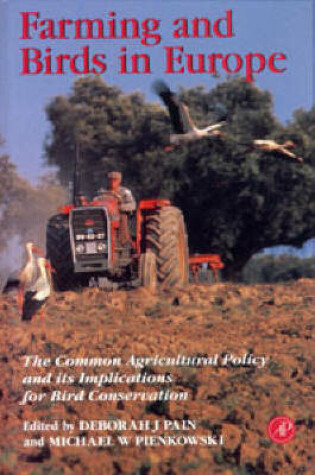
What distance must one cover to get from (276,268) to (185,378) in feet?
121

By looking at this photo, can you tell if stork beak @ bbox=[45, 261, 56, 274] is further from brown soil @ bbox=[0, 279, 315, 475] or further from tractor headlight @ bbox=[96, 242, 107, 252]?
tractor headlight @ bbox=[96, 242, 107, 252]

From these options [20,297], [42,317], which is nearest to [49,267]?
[42,317]

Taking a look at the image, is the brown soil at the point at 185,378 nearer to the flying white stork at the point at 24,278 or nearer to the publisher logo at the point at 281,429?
the publisher logo at the point at 281,429

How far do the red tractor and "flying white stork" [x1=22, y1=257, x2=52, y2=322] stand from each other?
1.77 m

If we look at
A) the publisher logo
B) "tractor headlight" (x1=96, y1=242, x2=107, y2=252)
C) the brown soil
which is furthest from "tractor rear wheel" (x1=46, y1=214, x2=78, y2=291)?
the publisher logo

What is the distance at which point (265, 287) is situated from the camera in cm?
1286

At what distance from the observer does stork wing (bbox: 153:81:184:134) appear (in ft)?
31.8

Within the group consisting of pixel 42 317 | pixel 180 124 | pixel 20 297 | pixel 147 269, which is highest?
pixel 180 124

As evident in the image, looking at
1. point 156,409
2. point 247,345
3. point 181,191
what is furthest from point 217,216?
point 156,409

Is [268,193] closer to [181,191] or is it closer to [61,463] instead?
[181,191]

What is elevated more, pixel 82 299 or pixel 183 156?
pixel 183 156

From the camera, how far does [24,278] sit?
8.23 meters

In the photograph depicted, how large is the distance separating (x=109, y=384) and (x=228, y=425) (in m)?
1.19

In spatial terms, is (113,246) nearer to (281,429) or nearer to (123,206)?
(123,206)
